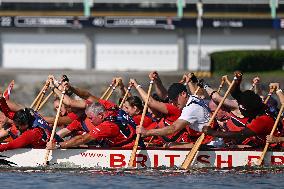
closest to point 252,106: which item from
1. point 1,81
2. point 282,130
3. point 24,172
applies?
point 282,130

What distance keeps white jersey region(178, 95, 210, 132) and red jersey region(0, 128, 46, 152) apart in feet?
9.34

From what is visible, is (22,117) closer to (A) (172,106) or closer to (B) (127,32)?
(A) (172,106)

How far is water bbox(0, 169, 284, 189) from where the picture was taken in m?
27.0

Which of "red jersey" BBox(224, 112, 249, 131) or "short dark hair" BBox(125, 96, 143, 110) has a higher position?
"short dark hair" BBox(125, 96, 143, 110)

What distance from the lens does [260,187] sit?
26.9 meters

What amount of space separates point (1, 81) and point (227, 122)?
32.4 meters

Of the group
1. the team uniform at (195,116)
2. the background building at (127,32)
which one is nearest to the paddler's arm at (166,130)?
the team uniform at (195,116)

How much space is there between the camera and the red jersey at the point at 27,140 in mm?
28812

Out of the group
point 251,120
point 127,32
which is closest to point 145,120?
point 251,120

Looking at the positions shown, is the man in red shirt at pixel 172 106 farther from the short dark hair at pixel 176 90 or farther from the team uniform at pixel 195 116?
the team uniform at pixel 195 116

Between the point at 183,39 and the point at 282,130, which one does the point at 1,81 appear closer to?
the point at 183,39

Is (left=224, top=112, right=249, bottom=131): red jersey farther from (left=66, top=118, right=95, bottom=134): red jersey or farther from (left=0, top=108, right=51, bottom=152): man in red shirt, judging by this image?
(left=0, top=108, right=51, bottom=152): man in red shirt

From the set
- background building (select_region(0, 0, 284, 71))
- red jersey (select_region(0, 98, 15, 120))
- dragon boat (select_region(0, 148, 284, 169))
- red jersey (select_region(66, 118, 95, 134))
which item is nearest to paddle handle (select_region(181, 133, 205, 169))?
dragon boat (select_region(0, 148, 284, 169))

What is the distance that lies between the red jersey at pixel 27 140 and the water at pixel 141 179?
0.50 meters
